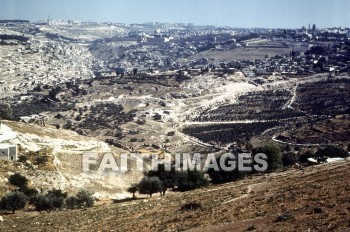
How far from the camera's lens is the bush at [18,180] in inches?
1389

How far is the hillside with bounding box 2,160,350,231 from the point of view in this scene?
17.2m

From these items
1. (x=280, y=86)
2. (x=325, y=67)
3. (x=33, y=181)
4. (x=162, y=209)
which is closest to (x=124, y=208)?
(x=162, y=209)

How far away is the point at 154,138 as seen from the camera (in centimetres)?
9688

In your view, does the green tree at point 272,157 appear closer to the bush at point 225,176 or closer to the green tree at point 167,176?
the bush at point 225,176

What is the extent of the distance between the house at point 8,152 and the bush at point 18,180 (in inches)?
211

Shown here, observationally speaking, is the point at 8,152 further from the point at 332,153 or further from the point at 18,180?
the point at 332,153

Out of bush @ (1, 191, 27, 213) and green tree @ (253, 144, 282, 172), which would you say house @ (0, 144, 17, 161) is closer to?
bush @ (1, 191, 27, 213)

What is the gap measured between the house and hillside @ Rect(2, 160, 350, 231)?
12950 mm

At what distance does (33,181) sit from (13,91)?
128 meters

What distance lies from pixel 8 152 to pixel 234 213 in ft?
89.9

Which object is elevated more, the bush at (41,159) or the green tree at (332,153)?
the bush at (41,159)

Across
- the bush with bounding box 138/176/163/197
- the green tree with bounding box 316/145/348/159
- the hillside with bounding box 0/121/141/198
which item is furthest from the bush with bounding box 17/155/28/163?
the green tree with bounding box 316/145/348/159

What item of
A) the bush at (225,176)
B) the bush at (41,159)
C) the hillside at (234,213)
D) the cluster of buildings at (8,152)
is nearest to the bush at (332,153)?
the bush at (225,176)

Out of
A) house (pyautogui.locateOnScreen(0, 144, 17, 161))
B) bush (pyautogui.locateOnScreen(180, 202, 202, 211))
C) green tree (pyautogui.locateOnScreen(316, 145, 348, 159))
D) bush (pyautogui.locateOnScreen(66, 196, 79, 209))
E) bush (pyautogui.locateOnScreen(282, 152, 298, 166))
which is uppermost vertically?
bush (pyautogui.locateOnScreen(180, 202, 202, 211))
